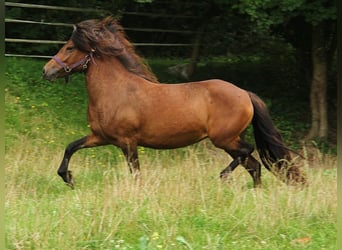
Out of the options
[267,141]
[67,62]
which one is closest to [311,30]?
[267,141]

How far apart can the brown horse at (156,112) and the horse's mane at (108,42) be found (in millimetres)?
13

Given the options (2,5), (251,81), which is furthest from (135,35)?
(2,5)

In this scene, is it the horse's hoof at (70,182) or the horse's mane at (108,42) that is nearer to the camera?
the horse's hoof at (70,182)

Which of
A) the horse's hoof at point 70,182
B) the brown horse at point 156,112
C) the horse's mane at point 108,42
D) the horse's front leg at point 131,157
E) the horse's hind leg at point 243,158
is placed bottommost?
the horse's hoof at point 70,182

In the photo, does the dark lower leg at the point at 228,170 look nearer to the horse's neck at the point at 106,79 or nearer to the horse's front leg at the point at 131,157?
the horse's front leg at the point at 131,157

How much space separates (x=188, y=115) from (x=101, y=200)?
7.91ft

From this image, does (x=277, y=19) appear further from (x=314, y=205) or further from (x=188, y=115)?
(x=314, y=205)

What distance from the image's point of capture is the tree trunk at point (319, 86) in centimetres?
1455

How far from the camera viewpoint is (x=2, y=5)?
262 centimetres

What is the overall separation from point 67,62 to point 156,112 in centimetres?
131

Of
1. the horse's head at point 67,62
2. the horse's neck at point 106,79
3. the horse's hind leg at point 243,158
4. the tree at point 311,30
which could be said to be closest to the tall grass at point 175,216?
the horse's hind leg at point 243,158

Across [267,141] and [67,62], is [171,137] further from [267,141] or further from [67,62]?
[67,62]

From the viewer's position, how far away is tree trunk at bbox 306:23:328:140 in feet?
47.7

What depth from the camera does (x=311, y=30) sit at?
50.2 feet
